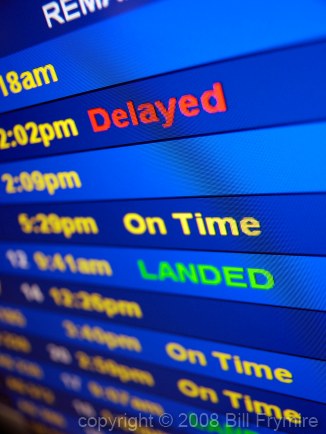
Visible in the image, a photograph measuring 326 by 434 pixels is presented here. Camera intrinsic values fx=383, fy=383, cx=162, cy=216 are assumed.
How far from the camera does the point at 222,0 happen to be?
57cm

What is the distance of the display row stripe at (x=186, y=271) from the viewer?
2.31 ft

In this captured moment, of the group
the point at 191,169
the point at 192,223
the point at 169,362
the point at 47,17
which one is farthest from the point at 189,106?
the point at 169,362

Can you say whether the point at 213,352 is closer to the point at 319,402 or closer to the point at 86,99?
the point at 319,402

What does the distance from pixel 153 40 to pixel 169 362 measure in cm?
74

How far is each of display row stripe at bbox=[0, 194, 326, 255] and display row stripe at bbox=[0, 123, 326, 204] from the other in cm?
2

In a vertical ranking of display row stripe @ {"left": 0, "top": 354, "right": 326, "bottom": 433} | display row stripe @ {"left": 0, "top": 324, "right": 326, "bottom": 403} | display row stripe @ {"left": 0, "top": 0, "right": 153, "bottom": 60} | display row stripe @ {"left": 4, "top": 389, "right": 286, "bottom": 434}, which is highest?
display row stripe @ {"left": 0, "top": 0, "right": 153, "bottom": 60}

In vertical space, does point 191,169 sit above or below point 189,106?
below

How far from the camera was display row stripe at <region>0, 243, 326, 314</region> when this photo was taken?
0.70 m

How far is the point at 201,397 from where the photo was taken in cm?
95

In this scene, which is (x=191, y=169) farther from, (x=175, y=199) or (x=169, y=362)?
(x=169, y=362)

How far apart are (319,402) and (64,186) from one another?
717 mm

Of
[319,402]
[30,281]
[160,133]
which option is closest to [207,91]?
[160,133]

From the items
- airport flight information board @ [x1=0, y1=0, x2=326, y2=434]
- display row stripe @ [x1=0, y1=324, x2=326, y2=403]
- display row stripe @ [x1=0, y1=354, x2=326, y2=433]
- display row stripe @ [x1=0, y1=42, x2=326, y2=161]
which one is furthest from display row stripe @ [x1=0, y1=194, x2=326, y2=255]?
display row stripe @ [x1=0, y1=354, x2=326, y2=433]

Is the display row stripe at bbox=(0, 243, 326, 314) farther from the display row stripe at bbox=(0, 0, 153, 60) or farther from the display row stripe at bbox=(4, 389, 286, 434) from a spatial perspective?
the display row stripe at bbox=(0, 0, 153, 60)
